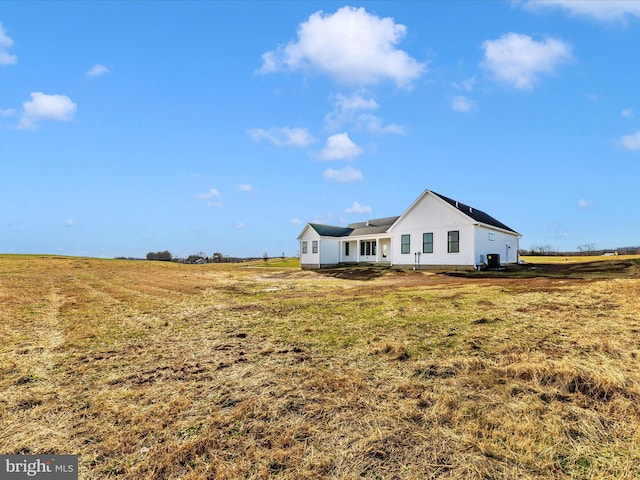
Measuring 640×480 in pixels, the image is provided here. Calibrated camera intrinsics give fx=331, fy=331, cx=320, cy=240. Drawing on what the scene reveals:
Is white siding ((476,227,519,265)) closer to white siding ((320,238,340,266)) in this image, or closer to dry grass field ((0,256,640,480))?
white siding ((320,238,340,266))

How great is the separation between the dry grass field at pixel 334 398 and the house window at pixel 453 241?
15059mm

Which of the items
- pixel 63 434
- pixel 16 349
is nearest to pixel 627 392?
pixel 63 434

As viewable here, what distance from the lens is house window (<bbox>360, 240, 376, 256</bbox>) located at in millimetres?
31297

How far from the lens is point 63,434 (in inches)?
105

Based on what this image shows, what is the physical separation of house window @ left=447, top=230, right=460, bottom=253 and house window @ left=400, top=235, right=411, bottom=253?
305 centimetres

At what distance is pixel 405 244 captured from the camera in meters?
24.6

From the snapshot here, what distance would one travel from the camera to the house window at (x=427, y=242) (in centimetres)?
2289

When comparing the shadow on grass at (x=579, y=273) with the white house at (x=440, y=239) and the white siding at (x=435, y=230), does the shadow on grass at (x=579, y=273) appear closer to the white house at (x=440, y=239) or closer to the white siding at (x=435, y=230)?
the white house at (x=440, y=239)

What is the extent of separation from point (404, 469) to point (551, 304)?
286 inches

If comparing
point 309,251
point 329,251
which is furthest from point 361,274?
point 309,251

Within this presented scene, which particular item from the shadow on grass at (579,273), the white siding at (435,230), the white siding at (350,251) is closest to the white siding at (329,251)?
the white siding at (350,251)

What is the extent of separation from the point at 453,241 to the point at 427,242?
190 cm

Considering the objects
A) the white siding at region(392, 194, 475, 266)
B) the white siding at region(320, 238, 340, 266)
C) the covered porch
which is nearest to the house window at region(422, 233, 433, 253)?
the white siding at region(392, 194, 475, 266)

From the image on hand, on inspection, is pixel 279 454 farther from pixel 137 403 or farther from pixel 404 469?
pixel 137 403
